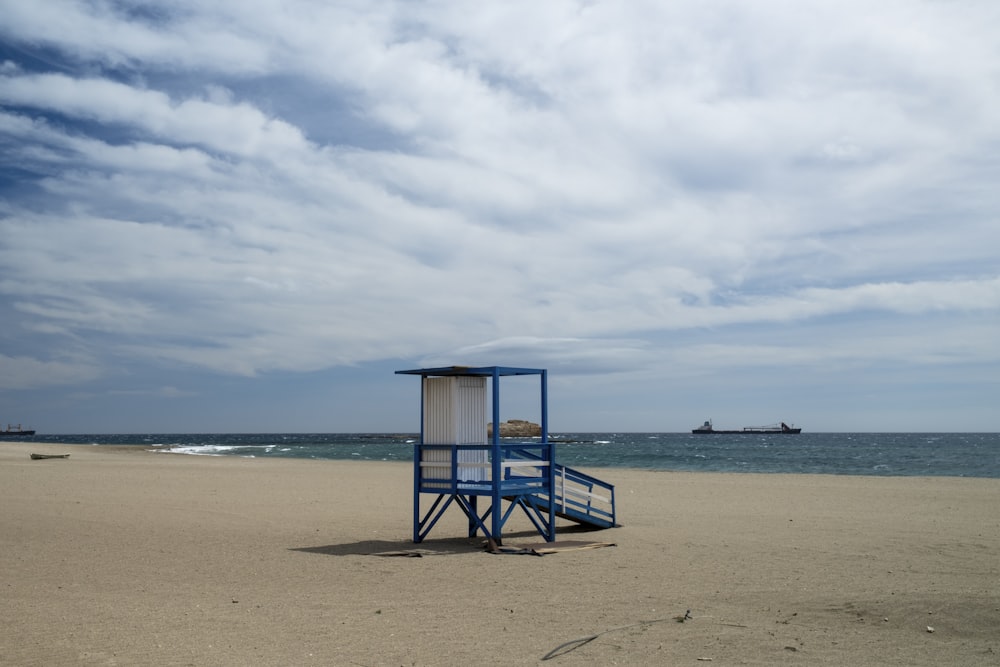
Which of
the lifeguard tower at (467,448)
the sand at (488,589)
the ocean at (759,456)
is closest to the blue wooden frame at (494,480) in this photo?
the lifeguard tower at (467,448)

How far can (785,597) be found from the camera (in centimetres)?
1023

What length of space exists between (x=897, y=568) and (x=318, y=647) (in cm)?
873

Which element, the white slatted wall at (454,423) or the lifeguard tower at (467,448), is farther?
the white slatted wall at (454,423)

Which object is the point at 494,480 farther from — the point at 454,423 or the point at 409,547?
the point at 409,547

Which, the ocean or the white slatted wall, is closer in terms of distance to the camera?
the white slatted wall

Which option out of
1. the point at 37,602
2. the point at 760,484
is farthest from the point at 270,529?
the point at 760,484

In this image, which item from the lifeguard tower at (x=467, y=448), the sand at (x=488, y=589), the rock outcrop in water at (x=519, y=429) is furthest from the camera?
the rock outcrop in water at (x=519, y=429)

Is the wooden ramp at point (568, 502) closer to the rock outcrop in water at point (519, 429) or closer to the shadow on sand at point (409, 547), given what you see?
the shadow on sand at point (409, 547)

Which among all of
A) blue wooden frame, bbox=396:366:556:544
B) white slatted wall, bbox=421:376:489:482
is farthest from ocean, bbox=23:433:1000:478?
white slatted wall, bbox=421:376:489:482

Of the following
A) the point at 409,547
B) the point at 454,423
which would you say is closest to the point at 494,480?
the point at 454,423

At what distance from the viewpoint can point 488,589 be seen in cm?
1101

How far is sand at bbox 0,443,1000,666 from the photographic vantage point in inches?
310

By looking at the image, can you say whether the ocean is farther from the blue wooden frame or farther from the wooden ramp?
the blue wooden frame

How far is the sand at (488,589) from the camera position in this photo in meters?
7.88
